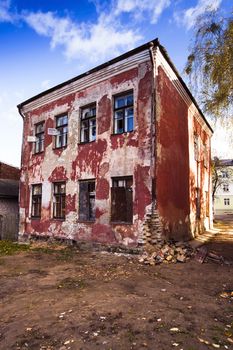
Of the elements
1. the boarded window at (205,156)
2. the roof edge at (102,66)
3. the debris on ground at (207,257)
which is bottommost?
the debris on ground at (207,257)

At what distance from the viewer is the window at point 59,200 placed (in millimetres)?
12078

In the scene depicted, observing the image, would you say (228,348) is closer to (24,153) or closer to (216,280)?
(216,280)

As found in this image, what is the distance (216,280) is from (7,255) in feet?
25.4

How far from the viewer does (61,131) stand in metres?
12.8

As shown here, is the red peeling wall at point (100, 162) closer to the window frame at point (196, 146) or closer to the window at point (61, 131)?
the window at point (61, 131)

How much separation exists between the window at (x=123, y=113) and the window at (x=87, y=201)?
2.60 metres

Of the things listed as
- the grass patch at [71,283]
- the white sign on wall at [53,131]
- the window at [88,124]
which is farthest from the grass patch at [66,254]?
Result: the white sign on wall at [53,131]

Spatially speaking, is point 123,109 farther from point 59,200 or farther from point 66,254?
point 66,254

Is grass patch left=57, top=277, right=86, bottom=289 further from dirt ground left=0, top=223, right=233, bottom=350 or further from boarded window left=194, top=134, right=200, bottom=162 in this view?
boarded window left=194, top=134, right=200, bottom=162

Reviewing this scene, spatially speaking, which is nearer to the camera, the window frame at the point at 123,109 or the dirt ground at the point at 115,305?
the dirt ground at the point at 115,305

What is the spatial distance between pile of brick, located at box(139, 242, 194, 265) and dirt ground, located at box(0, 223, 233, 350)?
1.02 ft

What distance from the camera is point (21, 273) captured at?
23.9 feet

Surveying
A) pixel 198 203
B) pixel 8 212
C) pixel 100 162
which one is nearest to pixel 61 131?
pixel 100 162

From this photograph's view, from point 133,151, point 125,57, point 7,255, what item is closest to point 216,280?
point 133,151
